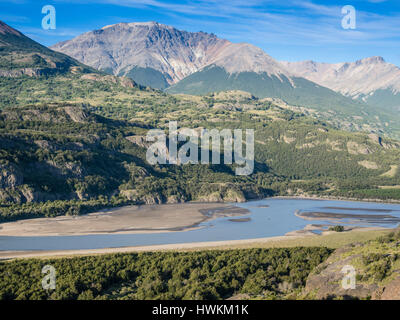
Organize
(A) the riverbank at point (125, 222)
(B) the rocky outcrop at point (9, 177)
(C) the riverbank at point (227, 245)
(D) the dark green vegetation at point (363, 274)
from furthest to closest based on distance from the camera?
(B) the rocky outcrop at point (9, 177), (A) the riverbank at point (125, 222), (C) the riverbank at point (227, 245), (D) the dark green vegetation at point (363, 274)

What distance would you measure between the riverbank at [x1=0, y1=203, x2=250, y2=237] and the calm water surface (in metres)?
4.64

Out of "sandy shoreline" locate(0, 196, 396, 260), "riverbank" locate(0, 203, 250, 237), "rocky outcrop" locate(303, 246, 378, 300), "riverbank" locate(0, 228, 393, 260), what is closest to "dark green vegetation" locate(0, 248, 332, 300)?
"rocky outcrop" locate(303, 246, 378, 300)

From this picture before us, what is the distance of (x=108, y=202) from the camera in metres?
164

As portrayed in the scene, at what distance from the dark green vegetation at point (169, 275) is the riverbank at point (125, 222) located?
120 ft

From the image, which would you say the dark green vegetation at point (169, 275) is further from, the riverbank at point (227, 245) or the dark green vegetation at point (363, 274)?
the riverbank at point (227, 245)

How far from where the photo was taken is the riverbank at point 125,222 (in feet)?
392

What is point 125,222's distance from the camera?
443 feet

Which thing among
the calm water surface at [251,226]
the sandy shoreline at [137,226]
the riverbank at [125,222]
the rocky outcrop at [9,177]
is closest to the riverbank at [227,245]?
the sandy shoreline at [137,226]

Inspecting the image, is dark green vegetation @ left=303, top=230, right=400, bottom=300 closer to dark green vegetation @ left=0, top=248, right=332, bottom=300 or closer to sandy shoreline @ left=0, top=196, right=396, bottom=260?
dark green vegetation @ left=0, top=248, right=332, bottom=300

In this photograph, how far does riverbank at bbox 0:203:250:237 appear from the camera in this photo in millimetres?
119500

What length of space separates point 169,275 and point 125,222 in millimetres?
64170
